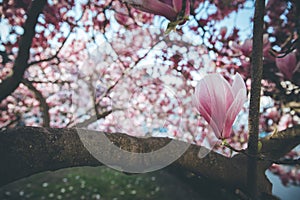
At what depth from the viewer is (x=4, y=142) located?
556 mm

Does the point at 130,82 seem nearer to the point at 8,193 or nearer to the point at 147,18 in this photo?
the point at 147,18

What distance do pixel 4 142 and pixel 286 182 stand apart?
3594mm

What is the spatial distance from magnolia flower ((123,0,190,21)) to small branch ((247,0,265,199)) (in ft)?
0.47

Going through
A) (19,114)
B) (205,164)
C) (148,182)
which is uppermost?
(205,164)

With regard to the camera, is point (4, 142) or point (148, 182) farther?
point (148, 182)

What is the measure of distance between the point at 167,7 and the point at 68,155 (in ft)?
1.26

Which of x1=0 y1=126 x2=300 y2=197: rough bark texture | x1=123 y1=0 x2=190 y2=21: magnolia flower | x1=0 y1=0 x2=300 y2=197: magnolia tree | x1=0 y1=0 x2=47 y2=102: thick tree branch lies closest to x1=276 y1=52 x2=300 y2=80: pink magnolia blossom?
x1=0 y1=0 x2=300 y2=197: magnolia tree

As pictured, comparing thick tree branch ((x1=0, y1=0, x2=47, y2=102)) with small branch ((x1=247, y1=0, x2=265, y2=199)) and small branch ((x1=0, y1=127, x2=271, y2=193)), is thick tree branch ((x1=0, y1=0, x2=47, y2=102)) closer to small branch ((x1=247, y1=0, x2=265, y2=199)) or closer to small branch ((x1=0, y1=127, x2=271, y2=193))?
small branch ((x1=0, y1=127, x2=271, y2=193))

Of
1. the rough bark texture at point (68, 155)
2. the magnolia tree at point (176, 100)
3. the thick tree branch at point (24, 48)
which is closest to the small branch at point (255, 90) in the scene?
the magnolia tree at point (176, 100)

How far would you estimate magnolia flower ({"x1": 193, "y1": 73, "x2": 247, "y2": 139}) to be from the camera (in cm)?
46

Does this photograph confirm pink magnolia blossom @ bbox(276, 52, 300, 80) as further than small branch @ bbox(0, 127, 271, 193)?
Yes

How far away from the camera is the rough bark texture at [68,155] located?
1.85 feet

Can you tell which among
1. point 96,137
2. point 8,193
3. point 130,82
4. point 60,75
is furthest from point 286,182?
point 96,137

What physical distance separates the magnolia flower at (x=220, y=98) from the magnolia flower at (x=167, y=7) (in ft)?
0.50
